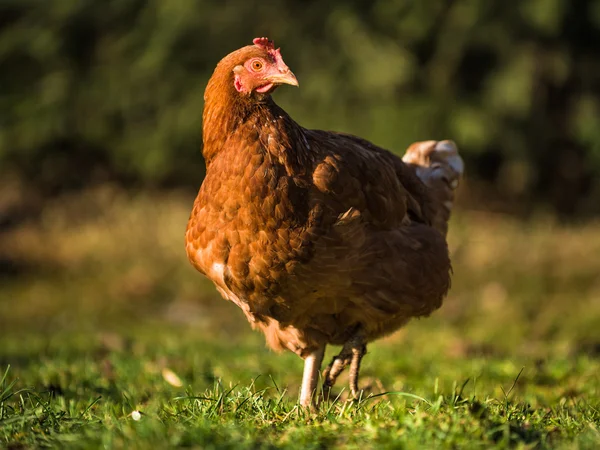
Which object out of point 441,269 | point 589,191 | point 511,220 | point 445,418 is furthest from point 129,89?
point 445,418

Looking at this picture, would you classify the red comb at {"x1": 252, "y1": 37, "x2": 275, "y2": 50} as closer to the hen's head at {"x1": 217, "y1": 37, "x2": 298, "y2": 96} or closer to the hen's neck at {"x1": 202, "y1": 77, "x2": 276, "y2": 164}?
the hen's head at {"x1": 217, "y1": 37, "x2": 298, "y2": 96}

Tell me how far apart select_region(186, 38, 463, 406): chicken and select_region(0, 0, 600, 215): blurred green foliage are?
300 inches

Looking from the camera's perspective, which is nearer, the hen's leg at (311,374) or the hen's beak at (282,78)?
the hen's beak at (282,78)

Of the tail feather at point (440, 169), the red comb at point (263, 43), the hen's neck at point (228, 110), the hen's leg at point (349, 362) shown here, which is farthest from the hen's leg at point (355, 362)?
the red comb at point (263, 43)

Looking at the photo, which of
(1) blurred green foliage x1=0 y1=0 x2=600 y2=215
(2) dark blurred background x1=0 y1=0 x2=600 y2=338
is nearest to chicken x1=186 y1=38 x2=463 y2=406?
(2) dark blurred background x1=0 y1=0 x2=600 y2=338

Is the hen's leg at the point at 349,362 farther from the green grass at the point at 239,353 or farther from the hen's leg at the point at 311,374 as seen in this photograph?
the green grass at the point at 239,353

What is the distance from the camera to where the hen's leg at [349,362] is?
4.02m

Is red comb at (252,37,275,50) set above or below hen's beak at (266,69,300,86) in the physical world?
above

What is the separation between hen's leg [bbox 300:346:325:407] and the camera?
12.9 ft

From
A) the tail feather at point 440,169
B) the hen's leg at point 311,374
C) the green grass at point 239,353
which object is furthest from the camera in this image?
the tail feather at point 440,169

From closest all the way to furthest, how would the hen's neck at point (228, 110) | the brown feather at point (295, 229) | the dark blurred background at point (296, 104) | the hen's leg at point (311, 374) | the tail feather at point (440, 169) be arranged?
the brown feather at point (295, 229), the hen's neck at point (228, 110), the hen's leg at point (311, 374), the tail feather at point (440, 169), the dark blurred background at point (296, 104)

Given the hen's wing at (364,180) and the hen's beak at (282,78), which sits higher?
the hen's beak at (282,78)

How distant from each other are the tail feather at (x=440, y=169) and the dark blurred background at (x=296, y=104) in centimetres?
511

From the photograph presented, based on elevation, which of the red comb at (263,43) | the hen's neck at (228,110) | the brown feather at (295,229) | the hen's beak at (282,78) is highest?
the red comb at (263,43)
